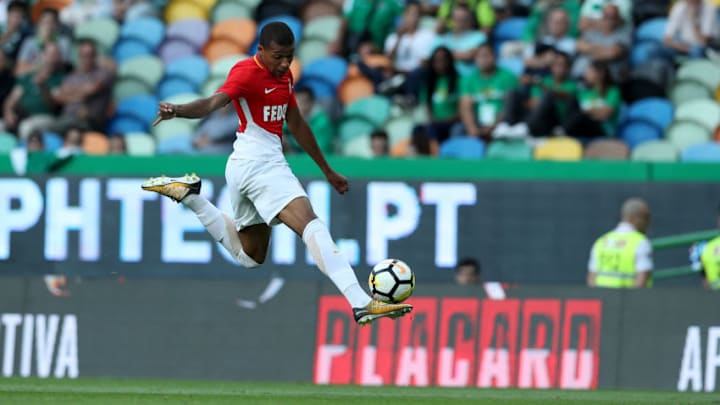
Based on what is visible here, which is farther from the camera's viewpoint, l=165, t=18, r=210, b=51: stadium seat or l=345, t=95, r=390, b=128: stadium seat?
l=165, t=18, r=210, b=51: stadium seat

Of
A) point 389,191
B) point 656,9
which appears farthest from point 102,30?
point 656,9

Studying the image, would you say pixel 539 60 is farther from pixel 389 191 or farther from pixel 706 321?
pixel 706 321

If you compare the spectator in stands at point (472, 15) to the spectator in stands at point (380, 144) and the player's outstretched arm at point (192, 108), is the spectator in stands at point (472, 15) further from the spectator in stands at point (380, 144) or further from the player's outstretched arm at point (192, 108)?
the player's outstretched arm at point (192, 108)

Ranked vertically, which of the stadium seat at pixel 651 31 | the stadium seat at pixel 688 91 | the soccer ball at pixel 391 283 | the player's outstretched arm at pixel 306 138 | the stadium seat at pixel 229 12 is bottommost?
the soccer ball at pixel 391 283

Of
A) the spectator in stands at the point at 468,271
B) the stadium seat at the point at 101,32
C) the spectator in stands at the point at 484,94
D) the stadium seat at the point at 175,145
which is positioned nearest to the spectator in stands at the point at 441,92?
the spectator in stands at the point at 484,94

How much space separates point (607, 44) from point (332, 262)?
7715 millimetres

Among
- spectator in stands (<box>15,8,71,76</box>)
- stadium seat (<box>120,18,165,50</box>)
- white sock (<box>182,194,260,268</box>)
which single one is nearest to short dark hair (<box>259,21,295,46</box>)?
white sock (<box>182,194,260,268</box>)

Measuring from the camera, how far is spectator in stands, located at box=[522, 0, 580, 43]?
17.8 metres

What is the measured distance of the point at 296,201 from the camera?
34.5ft

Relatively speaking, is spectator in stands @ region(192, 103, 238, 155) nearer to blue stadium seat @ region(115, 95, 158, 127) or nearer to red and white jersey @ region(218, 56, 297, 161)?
blue stadium seat @ region(115, 95, 158, 127)

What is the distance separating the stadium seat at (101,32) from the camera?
18391mm

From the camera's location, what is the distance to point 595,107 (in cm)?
1678

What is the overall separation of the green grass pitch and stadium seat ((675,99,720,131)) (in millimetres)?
4277

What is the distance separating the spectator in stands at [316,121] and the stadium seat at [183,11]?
2.31m
